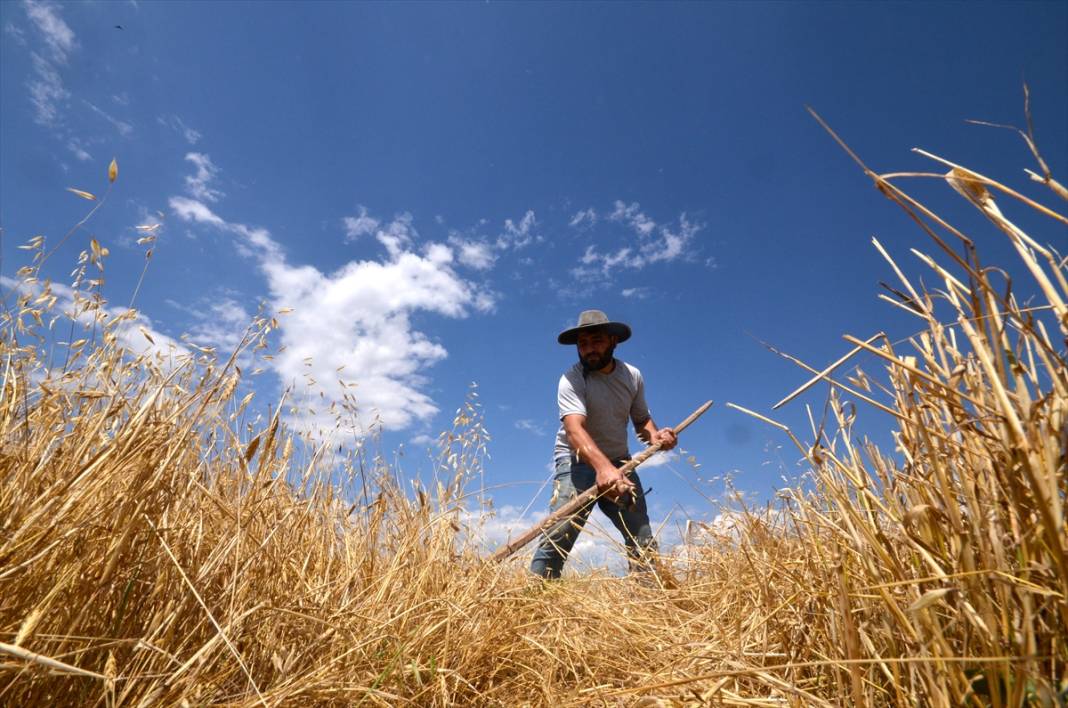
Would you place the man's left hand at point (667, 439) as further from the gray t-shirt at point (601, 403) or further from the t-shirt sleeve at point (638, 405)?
the t-shirt sleeve at point (638, 405)

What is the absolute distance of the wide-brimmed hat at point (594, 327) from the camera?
15.1 feet

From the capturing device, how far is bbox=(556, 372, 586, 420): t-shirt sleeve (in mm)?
4434

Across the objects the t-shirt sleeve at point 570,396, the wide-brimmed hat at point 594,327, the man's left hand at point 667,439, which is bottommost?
the man's left hand at point 667,439

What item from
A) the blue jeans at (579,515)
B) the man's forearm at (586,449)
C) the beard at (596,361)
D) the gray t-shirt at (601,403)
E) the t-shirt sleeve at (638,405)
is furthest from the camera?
the t-shirt sleeve at (638,405)

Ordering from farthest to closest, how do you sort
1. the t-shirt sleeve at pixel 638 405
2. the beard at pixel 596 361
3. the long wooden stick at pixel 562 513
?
the t-shirt sleeve at pixel 638 405, the beard at pixel 596 361, the long wooden stick at pixel 562 513

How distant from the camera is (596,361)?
4680 mm

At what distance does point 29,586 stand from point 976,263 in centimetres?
165

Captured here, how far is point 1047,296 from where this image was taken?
0.69 m

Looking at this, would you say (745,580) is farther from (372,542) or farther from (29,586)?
(29,586)

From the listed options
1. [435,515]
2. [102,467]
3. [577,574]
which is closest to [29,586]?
[102,467]

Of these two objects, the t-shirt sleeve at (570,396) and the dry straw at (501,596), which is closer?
the dry straw at (501,596)

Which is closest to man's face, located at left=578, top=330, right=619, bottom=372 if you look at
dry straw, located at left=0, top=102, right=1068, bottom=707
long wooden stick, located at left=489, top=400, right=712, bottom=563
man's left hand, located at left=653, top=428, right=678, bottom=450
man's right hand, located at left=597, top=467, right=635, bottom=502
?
man's left hand, located at left=653, top=428, right=678, bottom=450

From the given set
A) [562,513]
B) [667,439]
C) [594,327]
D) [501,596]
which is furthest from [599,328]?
[501,596]

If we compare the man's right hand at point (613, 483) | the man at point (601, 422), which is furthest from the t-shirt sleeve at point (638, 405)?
the man's right hand at point (613, 483)
